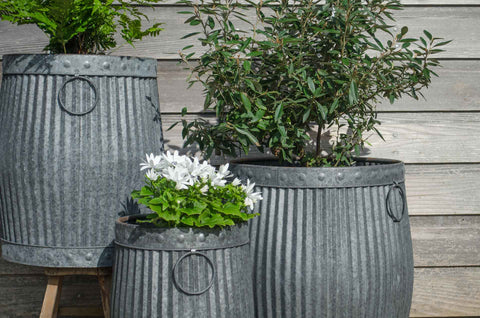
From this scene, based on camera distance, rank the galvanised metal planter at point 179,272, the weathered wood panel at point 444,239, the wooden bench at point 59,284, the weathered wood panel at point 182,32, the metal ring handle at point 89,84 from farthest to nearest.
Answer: the weathered wood panel at point 444,239, the weathered wood panel at point 182,32, the wooden bench at point 59,284, the metal ring handle at point 89,84, the galvanised metal planter at point 179,272

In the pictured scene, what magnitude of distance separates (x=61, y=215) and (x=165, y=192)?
0.41m

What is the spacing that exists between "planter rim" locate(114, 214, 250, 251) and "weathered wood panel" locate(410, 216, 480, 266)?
1.08 metres

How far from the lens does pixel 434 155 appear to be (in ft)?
7.95

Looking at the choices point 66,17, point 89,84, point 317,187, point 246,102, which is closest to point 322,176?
point 317,187

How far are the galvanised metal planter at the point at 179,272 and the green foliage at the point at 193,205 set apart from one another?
0.09 feet

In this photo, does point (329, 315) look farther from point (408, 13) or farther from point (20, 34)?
point (20, 34)

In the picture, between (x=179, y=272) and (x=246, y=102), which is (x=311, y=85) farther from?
(x=179, y=272)

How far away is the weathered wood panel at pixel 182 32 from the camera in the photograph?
233 cm

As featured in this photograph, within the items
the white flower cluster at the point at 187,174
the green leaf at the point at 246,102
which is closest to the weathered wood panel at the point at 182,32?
the green leaf at the point at 246,102

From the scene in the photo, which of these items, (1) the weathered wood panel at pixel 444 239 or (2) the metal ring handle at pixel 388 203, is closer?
(2) the metal ring handle at pixel 388 203

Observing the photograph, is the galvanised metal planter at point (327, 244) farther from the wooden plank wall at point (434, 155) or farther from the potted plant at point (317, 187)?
the wooden plank wall at point (434, 155)

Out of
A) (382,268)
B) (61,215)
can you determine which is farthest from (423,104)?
(61,215)

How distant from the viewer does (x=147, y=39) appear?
7.74 ft

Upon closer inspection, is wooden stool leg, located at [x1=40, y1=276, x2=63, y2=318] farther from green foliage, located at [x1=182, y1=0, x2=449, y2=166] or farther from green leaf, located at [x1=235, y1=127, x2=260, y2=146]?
green leaf, located at [x1=235, y1=127, x2=260, y2=146]
